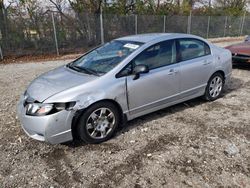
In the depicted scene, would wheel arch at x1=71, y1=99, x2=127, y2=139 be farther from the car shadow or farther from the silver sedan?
the car shadow

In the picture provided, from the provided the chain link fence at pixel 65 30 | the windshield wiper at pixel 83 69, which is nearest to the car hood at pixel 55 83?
the windshield wiper at pixel 83 69

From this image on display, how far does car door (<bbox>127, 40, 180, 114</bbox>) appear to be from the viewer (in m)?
3.57

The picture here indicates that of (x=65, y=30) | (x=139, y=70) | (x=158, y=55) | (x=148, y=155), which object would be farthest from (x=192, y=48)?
(x=65, y=30)

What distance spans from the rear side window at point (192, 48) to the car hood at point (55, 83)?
1.84 m

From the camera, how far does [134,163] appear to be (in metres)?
2.94

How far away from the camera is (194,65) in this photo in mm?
4285

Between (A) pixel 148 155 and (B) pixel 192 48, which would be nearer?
(A) pixel 148 155

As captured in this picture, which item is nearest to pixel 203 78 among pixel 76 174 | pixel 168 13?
pixel 76 174

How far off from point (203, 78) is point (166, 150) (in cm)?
200

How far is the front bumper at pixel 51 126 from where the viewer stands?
2.94m

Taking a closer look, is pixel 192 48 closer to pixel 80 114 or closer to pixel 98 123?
pixel 98 123

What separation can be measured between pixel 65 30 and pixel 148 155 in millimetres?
10377

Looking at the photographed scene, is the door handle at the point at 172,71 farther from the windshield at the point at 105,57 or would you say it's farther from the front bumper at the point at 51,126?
the front bumper at the point at 51,126

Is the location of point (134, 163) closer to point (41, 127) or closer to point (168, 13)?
point (41, 127)
